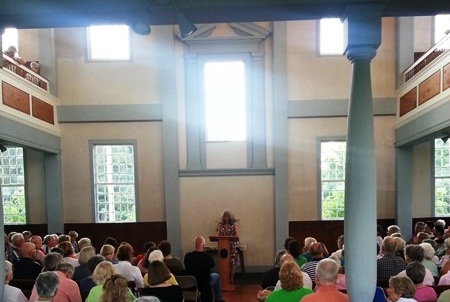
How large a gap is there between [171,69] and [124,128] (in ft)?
5.81

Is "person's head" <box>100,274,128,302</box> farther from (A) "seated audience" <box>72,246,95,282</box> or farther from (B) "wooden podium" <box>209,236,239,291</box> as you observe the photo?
(B) "wooden podium" <box>209,236,239,291</box>

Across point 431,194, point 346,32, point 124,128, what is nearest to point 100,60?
point 124,128

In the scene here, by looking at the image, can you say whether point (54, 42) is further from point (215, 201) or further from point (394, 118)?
point (394, 118)

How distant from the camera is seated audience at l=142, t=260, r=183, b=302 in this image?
395 cm

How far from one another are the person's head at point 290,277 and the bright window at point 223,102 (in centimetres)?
674

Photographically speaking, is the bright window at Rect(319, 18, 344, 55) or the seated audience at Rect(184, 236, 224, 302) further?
the bright window at Rect(319, 18, 344, 55)

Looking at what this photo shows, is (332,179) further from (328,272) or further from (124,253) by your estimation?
(328,272)

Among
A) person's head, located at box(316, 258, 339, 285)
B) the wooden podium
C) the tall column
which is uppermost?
the tall column

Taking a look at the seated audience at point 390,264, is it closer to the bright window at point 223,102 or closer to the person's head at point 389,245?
the person's head at point 389,245

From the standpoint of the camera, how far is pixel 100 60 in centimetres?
998

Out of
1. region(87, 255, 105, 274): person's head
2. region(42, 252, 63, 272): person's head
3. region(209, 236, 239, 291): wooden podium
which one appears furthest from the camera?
region(209, 236, 239, 291): wooden podium

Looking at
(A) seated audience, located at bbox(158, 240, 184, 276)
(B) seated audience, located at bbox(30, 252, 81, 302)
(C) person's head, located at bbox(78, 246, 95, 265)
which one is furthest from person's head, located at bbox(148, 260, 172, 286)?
(A) seated audience, located at bbox(158, 240, 184, 276)

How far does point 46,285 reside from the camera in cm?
331

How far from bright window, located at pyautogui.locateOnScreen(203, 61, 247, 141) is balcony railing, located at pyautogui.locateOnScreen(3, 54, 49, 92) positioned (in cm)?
363
